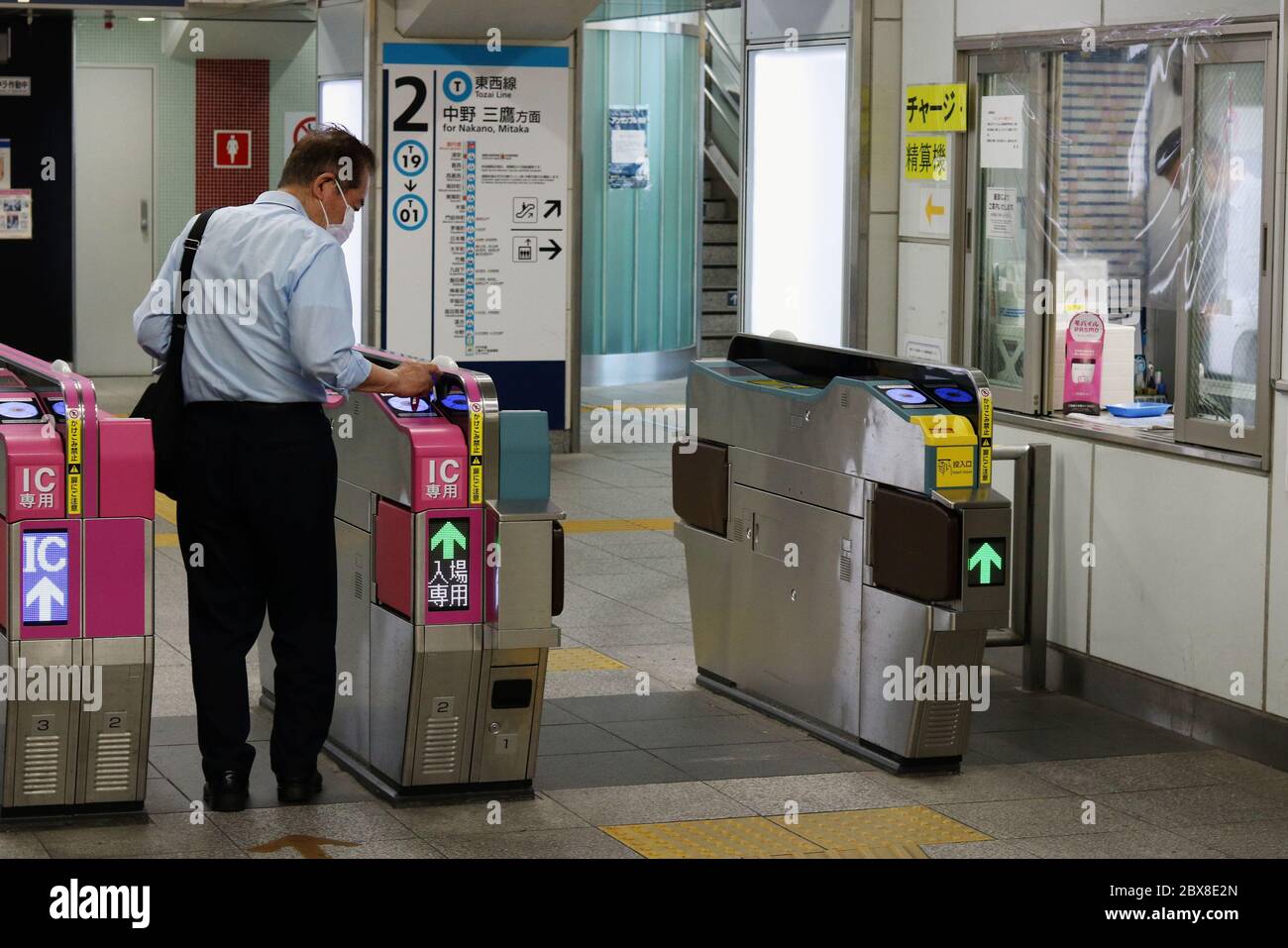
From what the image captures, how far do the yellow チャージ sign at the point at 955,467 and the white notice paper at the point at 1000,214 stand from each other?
199 cm

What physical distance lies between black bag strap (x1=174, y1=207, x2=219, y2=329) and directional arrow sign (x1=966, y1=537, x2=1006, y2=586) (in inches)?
84.0

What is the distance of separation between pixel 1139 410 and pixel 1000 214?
0.97 meters

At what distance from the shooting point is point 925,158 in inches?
280

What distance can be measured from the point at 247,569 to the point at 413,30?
6318 mm

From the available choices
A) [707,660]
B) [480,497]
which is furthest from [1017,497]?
[480,497]

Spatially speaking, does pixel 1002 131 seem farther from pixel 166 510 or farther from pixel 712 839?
pixel 166 510

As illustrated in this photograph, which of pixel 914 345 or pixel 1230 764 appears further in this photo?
pixel 914 345

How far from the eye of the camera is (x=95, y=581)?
4441 millimetres

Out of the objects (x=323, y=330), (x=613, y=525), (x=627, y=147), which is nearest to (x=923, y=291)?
(x=613, y=525)

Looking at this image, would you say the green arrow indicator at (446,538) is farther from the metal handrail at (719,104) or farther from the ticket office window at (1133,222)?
the metal handrail at (719,104)

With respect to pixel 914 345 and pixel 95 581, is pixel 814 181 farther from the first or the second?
pixel 95 581

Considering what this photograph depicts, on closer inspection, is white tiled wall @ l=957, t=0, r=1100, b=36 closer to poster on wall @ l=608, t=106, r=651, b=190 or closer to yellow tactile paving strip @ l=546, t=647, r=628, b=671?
yellow tactile paving strip @ l=546, t=647, r=628, b=671

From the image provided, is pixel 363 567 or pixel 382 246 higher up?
pixel 382 246

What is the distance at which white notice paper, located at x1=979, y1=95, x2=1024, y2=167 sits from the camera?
6637 millimetres
